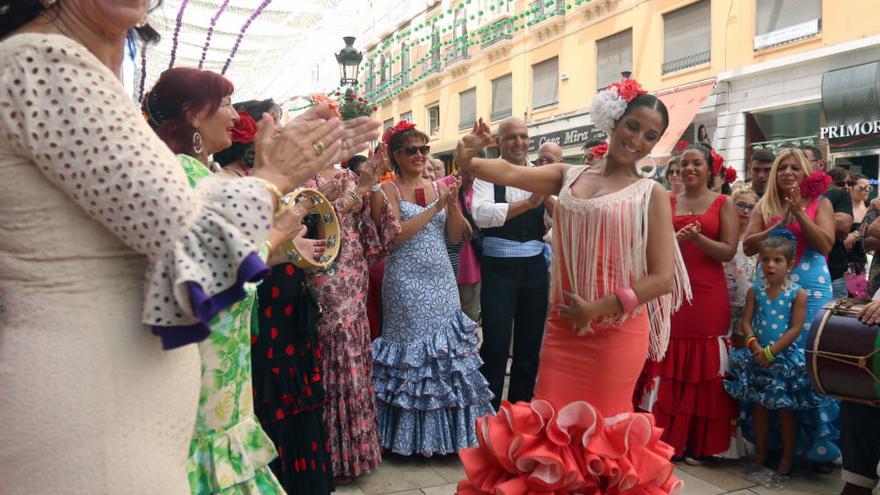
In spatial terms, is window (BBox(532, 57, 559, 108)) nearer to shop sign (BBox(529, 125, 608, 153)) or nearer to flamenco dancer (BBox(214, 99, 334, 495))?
shop sign (BBox(529, 125, 608, 153))

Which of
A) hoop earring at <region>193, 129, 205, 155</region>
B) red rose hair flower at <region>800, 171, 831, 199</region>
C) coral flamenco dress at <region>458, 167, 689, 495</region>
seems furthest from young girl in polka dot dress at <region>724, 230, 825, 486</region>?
hoop earring at <region>193, 129, 205, 155</region>

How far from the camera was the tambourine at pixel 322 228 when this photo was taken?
1.99 m

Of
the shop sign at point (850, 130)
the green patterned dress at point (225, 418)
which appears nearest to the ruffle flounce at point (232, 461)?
the green patterned dress at point (225, 418)

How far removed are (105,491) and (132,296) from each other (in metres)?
0.34

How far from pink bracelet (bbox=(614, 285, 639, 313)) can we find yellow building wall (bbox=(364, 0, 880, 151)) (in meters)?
11.4

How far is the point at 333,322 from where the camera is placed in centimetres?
345

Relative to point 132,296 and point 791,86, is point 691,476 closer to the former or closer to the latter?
point 132,296

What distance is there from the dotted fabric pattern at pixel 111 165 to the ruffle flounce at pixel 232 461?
35.1 inches

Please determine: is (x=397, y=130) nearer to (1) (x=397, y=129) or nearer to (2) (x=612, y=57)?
(1) (x=397, y=129)

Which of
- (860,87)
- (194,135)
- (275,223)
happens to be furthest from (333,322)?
(860,87)

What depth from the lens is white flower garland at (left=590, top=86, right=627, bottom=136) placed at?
269 cm

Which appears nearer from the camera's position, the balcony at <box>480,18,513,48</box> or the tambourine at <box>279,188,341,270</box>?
the tambourine at <box>279,188,341,270</box>

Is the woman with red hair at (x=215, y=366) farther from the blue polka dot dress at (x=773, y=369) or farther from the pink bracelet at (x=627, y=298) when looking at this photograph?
the blue polka dot dress at (x=773, y=369)

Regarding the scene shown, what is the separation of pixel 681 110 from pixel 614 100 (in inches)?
491
